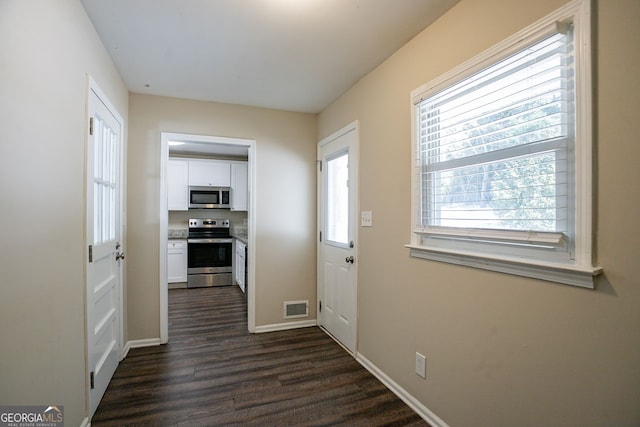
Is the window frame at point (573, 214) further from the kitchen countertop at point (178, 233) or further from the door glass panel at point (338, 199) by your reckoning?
the kitchen countertop at point (178, 233)

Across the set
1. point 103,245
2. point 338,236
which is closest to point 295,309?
point 338,236

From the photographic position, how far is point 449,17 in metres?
1.77

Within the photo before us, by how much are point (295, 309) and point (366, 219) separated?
1.59 meters

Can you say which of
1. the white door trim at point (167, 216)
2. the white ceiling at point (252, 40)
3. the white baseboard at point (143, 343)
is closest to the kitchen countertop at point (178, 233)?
the white door trim at point (167, 216)

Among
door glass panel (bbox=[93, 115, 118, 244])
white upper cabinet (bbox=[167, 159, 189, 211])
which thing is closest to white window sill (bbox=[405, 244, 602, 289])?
door glass panel (bbox=[93, 115, 118, 244])

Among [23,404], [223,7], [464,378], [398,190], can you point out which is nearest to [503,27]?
[398,190]

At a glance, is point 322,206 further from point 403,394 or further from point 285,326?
point 403,394

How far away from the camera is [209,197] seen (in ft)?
18.0

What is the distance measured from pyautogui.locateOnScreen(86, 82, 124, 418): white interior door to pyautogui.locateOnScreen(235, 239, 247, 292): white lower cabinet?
7.28ft

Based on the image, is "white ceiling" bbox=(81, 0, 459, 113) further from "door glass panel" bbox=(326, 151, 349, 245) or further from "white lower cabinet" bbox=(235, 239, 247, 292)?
"white lower cabinet" bbox=(235, 239, 247, 292)

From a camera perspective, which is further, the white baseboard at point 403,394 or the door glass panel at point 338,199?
the door glass panel at point 338,199

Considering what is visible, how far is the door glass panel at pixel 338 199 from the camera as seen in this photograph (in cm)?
306

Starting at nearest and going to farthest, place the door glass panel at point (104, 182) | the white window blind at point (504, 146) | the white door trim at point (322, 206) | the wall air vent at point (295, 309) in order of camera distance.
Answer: the white window blind at point (504, 146) < the door glass panel at point (104, 182) < the white door trim at point (322, 206) < the wall air vent at point (295, 309)

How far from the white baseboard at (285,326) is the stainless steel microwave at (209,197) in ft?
9.31
